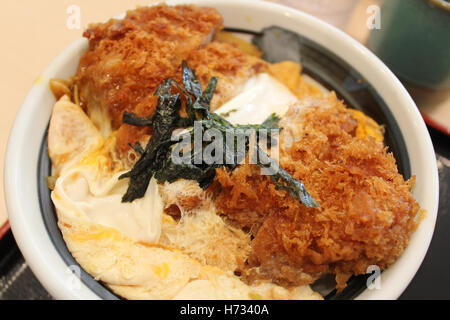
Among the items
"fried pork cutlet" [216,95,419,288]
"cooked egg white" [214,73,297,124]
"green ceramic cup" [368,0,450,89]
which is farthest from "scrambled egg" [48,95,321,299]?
"green ceramic cup" [368,0,450,89]

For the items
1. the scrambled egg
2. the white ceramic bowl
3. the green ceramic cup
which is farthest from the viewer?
the green ceramic cup

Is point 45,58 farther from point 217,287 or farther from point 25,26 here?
point 217,287

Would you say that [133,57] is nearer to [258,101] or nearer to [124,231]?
[258,101]

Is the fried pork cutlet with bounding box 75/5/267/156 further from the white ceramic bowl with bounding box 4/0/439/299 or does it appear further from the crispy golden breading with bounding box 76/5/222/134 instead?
the white ceramic bowl with bounding box 4/0/439/299

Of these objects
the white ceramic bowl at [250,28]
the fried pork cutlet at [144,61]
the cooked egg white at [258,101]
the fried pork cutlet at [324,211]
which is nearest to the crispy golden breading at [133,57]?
the fried pork cutlet at [144,61]

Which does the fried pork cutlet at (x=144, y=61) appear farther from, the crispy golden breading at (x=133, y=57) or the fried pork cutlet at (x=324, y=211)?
the fried pork cutlet at (x=324, y=211)

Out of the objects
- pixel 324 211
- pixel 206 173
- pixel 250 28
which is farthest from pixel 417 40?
pixel 206 173
